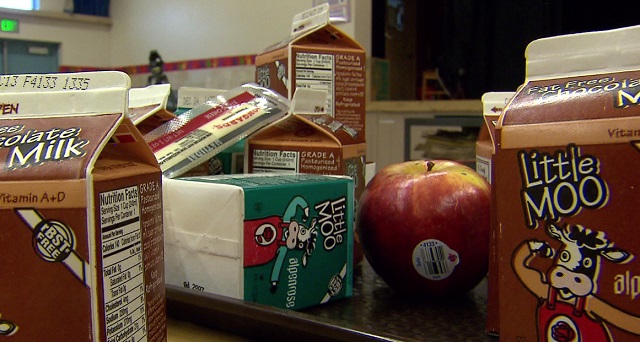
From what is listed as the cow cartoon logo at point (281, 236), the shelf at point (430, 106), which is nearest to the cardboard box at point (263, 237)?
the cow cartoon logo at point (281, 236)

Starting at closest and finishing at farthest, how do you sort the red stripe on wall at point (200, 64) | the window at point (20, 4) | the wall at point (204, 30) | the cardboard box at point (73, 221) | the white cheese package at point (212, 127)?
the cardboard box at point (73, 221), the white cheese package at point (212, 127), the wall at point (204, 30), the red stripe on wall at point (200, 64), the window at point (20, 4)

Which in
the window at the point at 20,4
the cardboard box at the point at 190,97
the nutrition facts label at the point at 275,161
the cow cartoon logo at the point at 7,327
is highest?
the window at the point at 20,4

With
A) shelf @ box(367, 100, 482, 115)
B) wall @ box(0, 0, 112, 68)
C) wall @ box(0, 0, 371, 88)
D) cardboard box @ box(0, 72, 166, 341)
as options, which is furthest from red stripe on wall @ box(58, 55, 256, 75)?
cardboard box @ box(0, 72, 166, 341)

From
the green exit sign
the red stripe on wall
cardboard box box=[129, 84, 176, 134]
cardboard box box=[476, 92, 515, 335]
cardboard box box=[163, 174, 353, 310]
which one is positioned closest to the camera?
cardboard box box=[476, 92, 515, 335]

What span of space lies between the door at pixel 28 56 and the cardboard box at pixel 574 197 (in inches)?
184

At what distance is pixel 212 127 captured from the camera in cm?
74

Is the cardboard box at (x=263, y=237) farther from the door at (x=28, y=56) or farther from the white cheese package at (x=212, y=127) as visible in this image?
the door at (x=28, y=56)

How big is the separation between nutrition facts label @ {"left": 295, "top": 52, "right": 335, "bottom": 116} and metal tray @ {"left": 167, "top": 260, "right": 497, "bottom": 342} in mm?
308

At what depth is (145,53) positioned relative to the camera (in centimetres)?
455

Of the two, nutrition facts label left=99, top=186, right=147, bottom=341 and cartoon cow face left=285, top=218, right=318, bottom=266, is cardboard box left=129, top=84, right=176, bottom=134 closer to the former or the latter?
cartoon cow face left=285, top=218, right=318, bottom=266

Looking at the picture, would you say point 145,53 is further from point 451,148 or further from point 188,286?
point 188,286

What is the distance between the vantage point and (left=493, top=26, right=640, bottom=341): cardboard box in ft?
1.22

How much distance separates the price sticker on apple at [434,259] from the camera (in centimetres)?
64

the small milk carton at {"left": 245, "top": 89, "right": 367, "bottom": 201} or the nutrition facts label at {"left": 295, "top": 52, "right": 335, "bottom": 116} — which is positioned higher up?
the nutrition facts label at {"left": 295, "top": 52, "right": 335, "bottom": 116}
